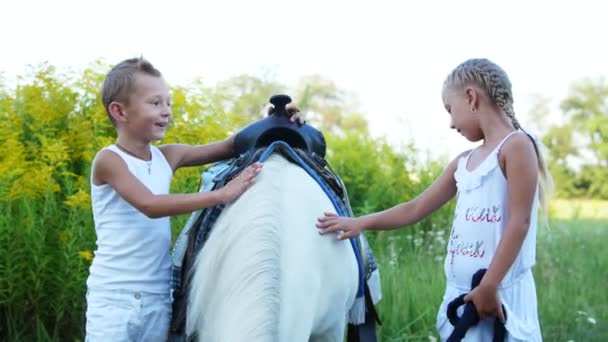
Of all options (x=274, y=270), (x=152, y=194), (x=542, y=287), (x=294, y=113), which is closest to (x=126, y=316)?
(x=152, y=194)

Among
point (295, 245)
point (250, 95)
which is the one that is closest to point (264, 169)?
point (295, 245)

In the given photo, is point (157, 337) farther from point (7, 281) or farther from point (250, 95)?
point (250, 95)

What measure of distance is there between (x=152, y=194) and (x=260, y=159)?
1.06ft

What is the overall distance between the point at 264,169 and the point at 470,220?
0.61 meters

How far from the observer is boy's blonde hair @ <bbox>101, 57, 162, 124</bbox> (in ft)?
6.61

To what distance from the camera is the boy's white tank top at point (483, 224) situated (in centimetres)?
188

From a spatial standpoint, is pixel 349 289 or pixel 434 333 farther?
pixel 434 333

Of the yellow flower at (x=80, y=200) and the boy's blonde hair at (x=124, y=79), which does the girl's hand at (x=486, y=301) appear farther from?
the yellow flower at (x=80, y=200)

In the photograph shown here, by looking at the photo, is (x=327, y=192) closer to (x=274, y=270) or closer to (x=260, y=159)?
(x=260, y=159)

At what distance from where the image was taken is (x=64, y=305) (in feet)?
10.5

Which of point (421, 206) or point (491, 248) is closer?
point (491, 248)

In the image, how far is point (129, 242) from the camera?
2.02 m

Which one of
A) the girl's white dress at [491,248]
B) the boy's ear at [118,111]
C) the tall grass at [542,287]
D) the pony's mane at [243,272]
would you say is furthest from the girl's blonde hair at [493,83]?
the tall grass at [542,287]

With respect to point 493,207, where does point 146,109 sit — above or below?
above
